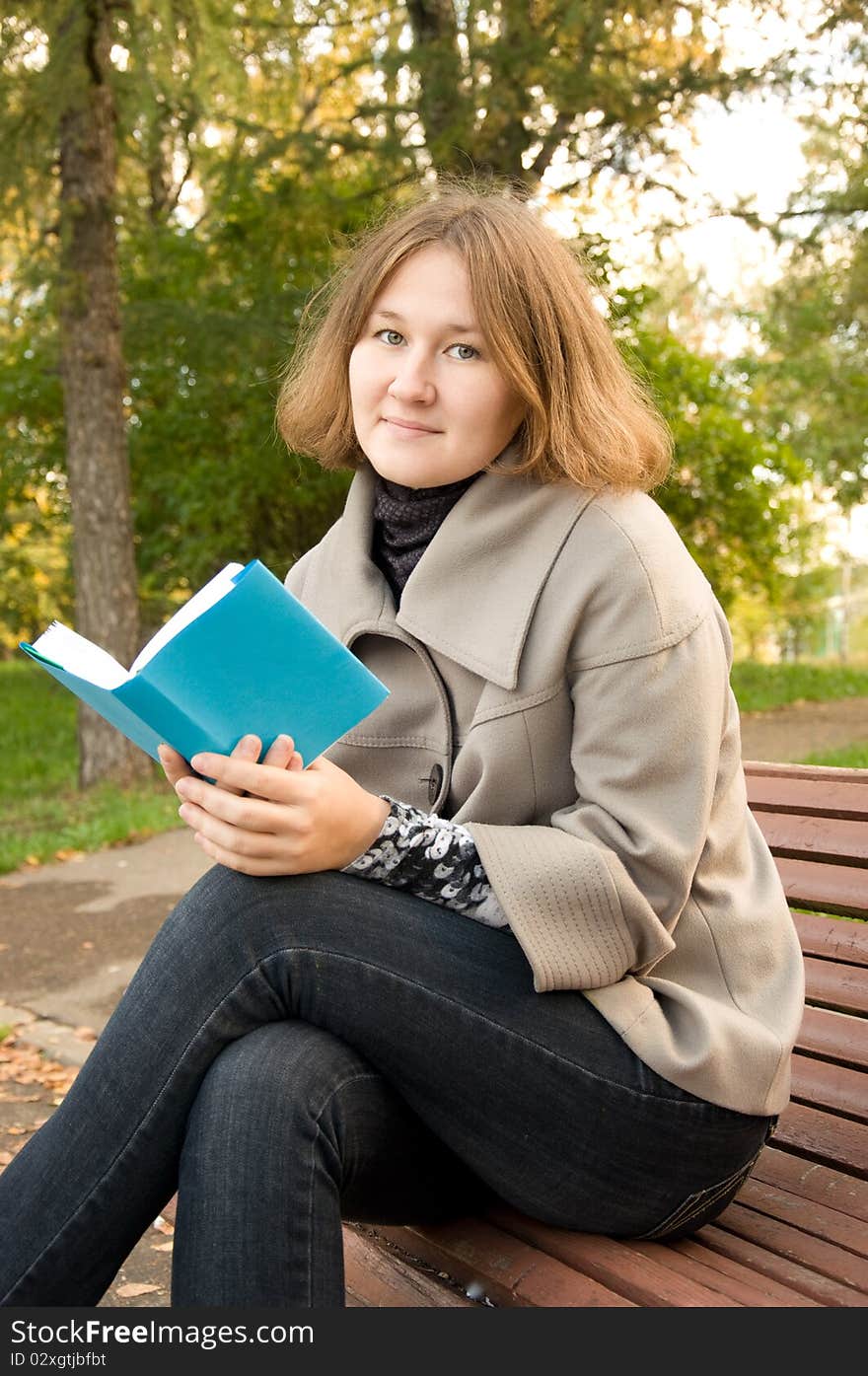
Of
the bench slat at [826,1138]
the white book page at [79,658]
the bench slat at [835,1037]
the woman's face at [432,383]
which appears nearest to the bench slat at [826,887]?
the bench slat at [835,1037]

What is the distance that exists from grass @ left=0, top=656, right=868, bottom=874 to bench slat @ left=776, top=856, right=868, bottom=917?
3739 millimetres

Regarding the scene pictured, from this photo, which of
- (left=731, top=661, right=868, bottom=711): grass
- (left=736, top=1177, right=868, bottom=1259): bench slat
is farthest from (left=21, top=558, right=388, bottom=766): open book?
(left=731, top=661, right=868, bottom=711): grass

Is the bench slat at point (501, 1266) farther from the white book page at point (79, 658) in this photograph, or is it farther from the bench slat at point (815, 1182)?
the white book page at point (79, 658)

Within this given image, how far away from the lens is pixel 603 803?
167cm

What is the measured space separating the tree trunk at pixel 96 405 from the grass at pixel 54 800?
0.47 metres

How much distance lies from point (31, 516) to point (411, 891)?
1262 cm

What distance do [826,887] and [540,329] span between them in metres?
1.09

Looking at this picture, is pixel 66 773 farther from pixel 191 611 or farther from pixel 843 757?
pixel 191 611

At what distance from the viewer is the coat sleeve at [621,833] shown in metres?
1.62

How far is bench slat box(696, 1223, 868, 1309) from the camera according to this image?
62.8 inches

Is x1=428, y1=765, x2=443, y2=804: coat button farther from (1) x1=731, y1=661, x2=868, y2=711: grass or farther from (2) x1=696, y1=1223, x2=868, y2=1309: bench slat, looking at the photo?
(1) x1=731, y1=661, x2=868, y2=711: grass

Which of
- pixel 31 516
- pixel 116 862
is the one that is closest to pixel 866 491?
pixel 31 516

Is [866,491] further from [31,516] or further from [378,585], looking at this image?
[378,585]

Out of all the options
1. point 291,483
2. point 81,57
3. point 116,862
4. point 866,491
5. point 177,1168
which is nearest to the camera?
point 177,1168
